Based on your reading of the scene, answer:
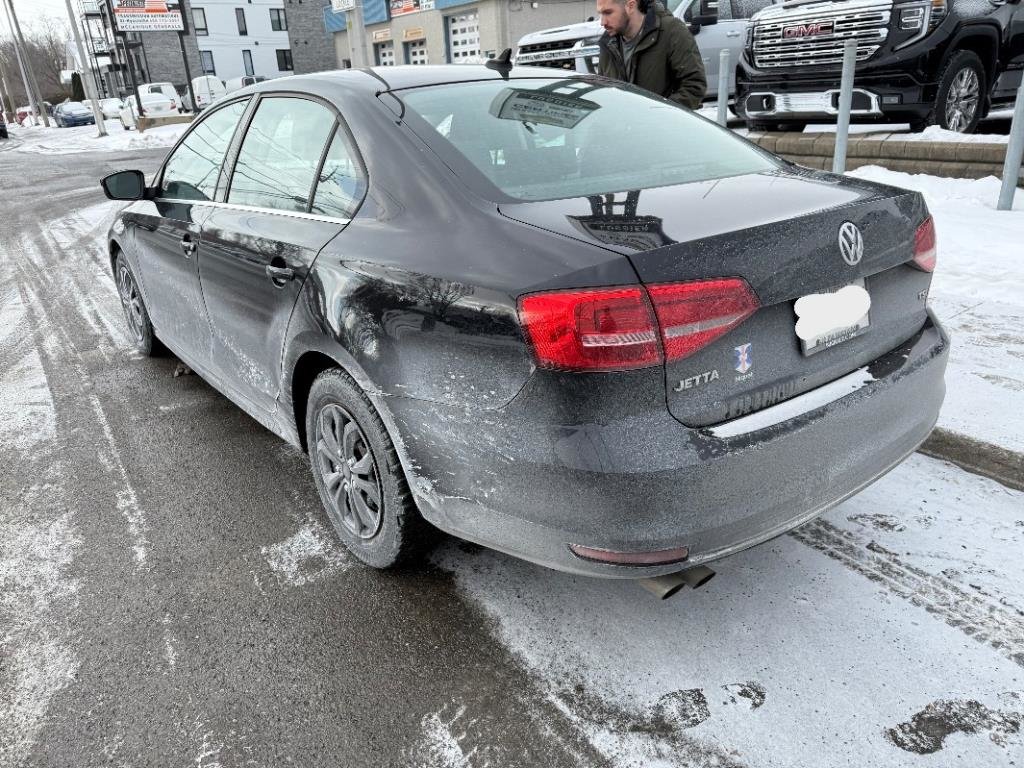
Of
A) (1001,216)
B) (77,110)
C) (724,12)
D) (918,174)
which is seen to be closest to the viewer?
(1001,216)

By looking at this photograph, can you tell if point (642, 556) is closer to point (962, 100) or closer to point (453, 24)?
point (962, 100)

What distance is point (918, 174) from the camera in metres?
7.46

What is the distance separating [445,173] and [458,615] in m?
1.37

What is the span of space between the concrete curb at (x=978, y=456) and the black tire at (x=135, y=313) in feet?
14.1

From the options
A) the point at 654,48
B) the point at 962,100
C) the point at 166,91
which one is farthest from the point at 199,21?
the point at 654,48

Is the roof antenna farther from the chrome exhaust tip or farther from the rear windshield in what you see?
the chrome exhaust tip

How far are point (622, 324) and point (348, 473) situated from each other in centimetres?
131

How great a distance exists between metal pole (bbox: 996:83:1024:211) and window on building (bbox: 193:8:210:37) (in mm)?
63141

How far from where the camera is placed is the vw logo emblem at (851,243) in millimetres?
2104

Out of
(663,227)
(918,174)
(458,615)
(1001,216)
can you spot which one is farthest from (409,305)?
(918,174)

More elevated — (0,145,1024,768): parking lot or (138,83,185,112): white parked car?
(138,83,185,112): white parked car

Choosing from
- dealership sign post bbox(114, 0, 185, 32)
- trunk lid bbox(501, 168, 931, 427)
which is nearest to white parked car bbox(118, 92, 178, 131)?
dealership sign post bbox(114, 0, 185, 32)

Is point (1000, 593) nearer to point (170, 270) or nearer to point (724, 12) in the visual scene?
point (170, 270)

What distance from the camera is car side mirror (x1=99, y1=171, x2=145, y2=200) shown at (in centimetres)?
397
